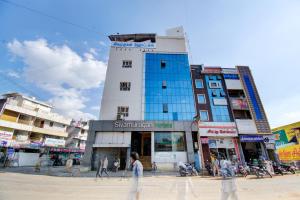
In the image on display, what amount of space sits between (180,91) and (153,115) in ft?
18.5

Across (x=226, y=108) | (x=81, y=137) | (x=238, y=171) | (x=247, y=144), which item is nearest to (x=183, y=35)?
(x=226, y=108)

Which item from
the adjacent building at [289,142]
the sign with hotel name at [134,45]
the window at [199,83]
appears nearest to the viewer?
the adjacent building at [289,142]

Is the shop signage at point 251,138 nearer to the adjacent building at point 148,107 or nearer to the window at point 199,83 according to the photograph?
the adjacent building at point 148,107

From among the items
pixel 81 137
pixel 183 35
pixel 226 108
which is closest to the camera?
pixel 226 108

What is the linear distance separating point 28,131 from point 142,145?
22.6 metres

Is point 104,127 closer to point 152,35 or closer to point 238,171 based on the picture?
point 238,171

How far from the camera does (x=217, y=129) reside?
20.2m

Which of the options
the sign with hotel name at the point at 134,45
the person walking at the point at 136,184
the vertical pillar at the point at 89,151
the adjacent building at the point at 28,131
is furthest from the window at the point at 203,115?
the adjacent building at the point at 28,131

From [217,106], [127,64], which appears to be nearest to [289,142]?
[217,106]

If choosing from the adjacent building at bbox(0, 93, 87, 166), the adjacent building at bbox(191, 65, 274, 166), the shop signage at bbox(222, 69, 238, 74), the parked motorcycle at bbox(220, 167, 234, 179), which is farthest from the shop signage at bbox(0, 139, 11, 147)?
the shop signage at bbox(222, 69, 238, 74)

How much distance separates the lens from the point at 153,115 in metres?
20.6

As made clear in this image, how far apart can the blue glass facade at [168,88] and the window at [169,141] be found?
2.25 metres

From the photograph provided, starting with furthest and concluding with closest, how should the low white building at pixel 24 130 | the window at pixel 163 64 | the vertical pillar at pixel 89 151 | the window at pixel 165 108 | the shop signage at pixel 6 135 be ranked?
the window at pixel 163 64 → the low white building at pixel 24 130 → the shop signage at pixel 6 135 → the window at pixel 165 108 → the vertical pillar at pixel 89 151

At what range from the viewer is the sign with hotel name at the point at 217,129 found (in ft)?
65.8
